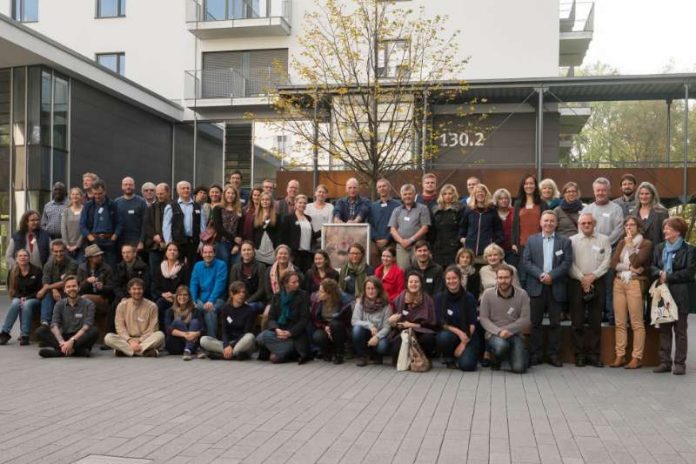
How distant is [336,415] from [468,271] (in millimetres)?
4067

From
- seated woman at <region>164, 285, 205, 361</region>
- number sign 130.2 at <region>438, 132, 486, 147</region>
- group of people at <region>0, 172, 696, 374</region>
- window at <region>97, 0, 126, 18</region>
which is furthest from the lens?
window at <region>97, 0, 126, 18</region>

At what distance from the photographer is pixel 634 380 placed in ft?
27.4


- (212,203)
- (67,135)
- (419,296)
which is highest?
(67,135)

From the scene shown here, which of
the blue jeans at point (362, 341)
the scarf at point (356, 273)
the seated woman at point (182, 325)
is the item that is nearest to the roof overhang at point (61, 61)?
the seated woman at point (182, 325)

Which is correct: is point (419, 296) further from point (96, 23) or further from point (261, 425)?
point (96, 23)

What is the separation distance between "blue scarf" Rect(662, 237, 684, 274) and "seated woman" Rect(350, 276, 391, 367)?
3655mm

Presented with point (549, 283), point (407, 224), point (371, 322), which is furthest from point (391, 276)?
point (549, 283)

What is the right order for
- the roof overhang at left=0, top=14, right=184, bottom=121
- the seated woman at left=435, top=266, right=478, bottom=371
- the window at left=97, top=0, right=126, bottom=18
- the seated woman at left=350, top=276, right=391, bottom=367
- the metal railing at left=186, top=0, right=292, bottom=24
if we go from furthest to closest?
the window at left=97, top=0, right=126, bottom=18, the metal railing at left=186, top=0, right=292, bottom=24, the roof overhang at left=0, top=14, right=184, bottom=121, the seated woman at left=350, top=276, right=391, bottom=367, the seated woman at left=435, top=266, right=478, bottom=371

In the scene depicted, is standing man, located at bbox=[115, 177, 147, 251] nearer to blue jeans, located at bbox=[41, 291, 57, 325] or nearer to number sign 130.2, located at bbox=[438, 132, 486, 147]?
blue jeans, located at bbox=[41, 291, 57, 325]

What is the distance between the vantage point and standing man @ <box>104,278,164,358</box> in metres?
10.2

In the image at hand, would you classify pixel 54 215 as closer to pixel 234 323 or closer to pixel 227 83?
pixel 234 323

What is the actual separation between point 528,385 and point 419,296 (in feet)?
6.41

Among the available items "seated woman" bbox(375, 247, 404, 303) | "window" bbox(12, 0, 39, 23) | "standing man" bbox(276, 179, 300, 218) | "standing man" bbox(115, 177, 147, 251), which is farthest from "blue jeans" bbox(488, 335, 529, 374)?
"window" bbox(12, 0, 39, 23)

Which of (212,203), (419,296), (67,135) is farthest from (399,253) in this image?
(67,135)
